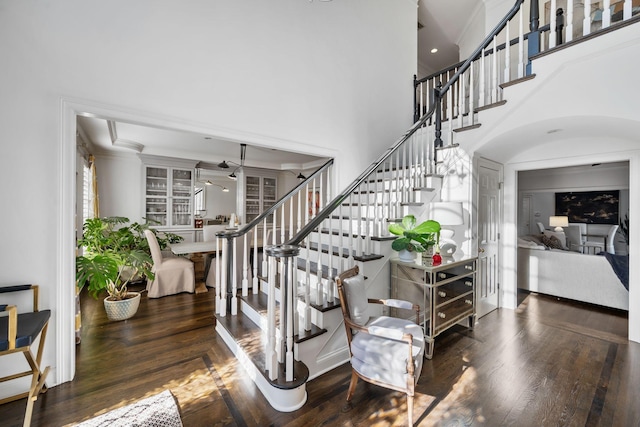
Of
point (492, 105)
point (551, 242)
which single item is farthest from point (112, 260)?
point (551, 242)

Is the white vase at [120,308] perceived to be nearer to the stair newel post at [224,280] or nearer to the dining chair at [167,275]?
the dining chair at [167,275]

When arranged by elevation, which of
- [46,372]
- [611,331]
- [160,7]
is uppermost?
[160,7]

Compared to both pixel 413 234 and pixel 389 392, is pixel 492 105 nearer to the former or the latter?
pixel 413 234

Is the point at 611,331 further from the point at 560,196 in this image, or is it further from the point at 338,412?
the point at 560,196

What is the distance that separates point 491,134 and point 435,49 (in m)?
4.70

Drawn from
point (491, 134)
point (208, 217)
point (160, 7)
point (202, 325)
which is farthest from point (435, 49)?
point (202, 325)

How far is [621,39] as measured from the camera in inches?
81.7

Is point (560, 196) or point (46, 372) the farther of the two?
point (560, 196)

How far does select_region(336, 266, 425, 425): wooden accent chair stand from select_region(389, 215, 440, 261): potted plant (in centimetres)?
63

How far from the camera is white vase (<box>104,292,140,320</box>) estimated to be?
3.03m

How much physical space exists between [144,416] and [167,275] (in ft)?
8.65

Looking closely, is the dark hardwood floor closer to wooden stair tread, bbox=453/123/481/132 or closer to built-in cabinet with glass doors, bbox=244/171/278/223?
wooden stair tread, bbox=453/123/481/132

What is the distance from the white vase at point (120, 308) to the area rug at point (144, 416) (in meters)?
1.66

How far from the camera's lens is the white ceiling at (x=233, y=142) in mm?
3949
